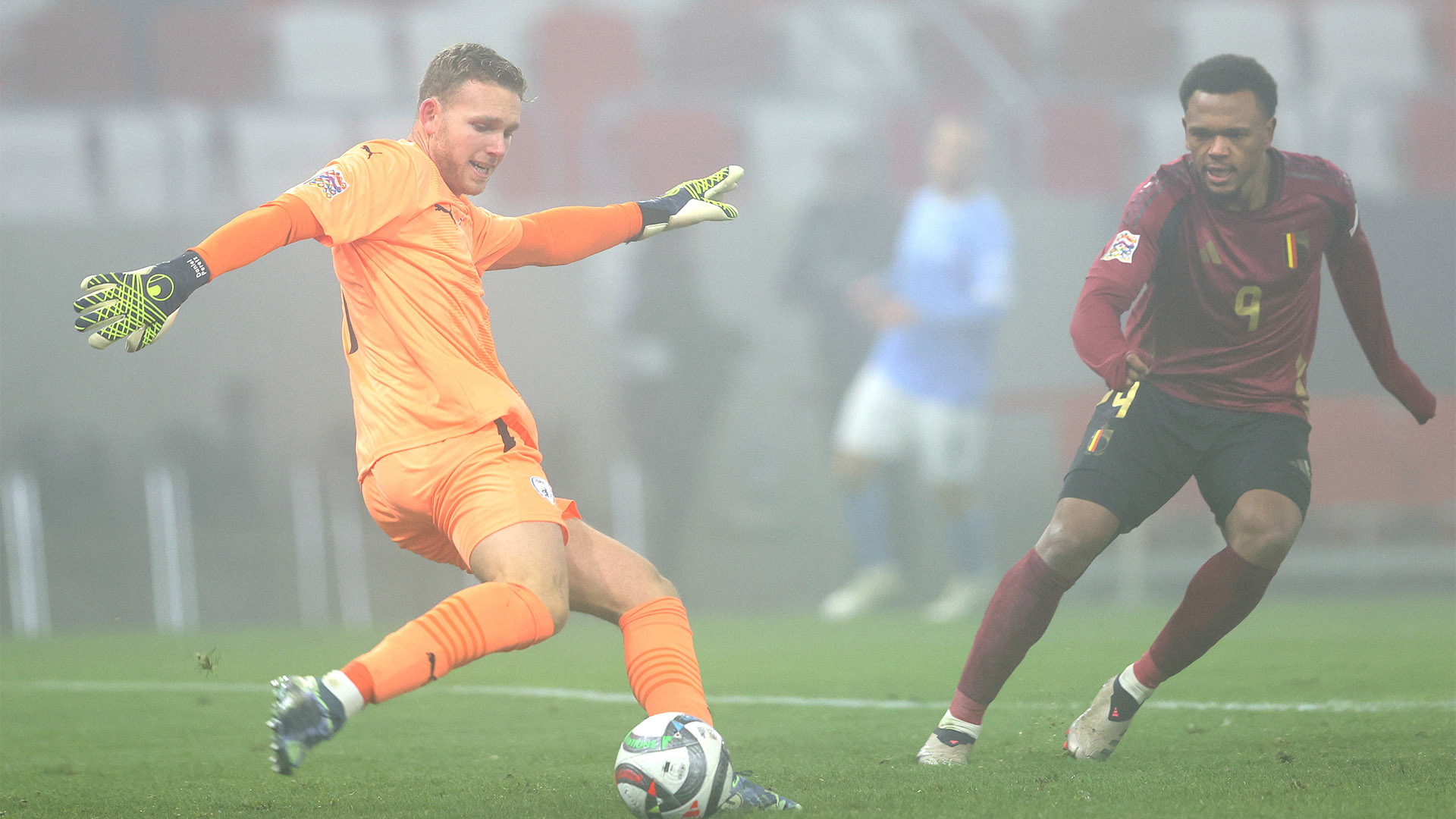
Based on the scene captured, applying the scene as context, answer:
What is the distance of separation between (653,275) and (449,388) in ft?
28.5

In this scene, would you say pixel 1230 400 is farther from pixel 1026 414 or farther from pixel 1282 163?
pixel 1026 414

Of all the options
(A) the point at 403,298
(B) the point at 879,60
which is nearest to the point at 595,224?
(A) the point at 403,298

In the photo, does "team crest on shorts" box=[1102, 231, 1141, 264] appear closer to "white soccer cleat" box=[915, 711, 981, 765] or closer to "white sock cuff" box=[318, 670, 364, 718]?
"white soccer cleat" box=[915, 711, 981, 765]

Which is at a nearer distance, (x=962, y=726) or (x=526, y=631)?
(x=526, y=631)

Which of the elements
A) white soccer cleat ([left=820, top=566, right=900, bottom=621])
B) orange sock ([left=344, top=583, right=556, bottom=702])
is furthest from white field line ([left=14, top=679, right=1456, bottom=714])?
white soccer cleat ([left=820, top=566, right=900, bottom=621])

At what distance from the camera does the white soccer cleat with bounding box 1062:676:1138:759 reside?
351 centimetres

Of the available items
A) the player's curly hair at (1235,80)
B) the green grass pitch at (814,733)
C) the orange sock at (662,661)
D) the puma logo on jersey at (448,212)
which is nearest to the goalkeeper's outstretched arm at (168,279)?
the puma logo on jersey at (448,212)

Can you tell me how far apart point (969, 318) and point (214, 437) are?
18.7 ft

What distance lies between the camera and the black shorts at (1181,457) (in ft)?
11.1

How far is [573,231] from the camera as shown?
352cm

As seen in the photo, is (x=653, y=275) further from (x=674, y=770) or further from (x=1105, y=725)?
(x=674, y=770)

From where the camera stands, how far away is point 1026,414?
36.3 ft

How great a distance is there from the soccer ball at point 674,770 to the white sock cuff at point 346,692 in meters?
0.60

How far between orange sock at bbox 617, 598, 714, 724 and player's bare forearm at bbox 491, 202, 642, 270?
948mm
